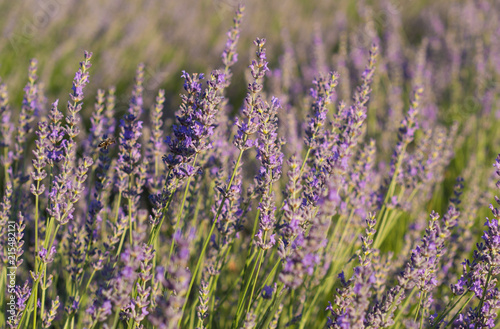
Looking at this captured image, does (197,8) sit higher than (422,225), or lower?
higher

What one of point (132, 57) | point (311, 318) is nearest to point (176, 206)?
point (311, 318)

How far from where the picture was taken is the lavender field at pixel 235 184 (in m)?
1.41

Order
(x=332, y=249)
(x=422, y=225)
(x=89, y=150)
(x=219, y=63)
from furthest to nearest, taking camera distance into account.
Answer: (x=219, y=63) < (x=422, y=225) < (x=332, y=249) < (x=89, y=150)

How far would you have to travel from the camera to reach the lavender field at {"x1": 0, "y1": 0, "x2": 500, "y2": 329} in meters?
1.41

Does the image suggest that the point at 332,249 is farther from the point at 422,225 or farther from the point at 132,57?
the point at 132,57

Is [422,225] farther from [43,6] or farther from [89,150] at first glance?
[43,6]

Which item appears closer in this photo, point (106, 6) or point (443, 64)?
point (443, 64)

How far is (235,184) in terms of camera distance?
1.55 metres

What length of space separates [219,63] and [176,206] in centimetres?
368

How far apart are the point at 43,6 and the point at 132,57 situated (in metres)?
1.18

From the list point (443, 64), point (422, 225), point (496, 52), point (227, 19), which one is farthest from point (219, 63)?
point (422, 225)

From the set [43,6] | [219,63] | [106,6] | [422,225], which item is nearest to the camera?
[422,225]

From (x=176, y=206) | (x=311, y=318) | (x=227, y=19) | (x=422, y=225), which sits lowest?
(x=311, y=318)

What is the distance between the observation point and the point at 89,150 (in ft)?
6.50
